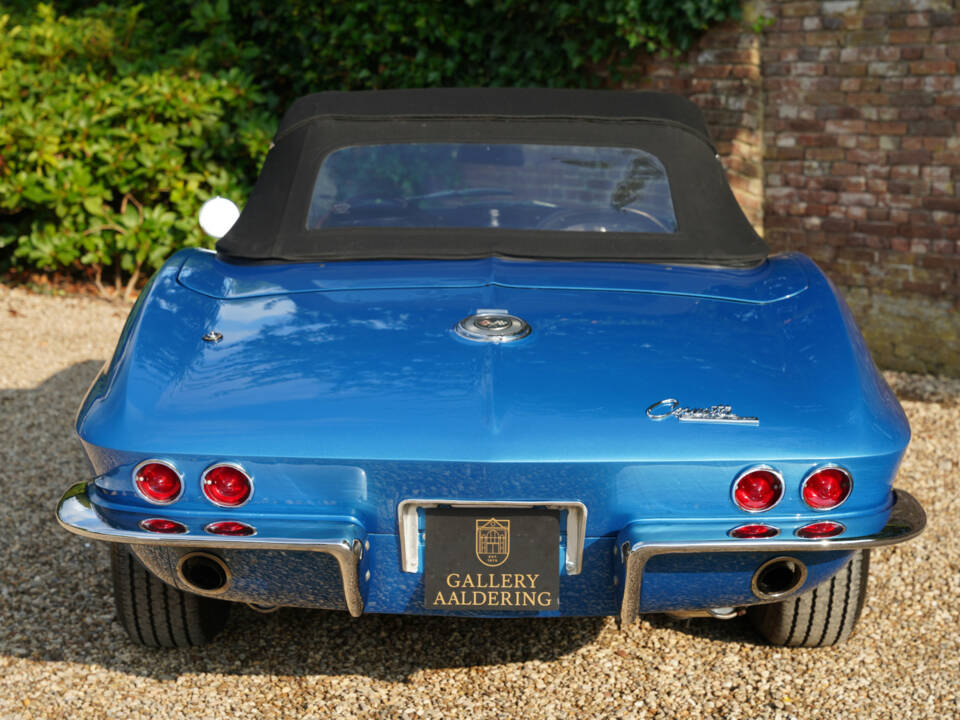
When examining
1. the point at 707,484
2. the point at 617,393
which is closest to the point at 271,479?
the point at 617,393

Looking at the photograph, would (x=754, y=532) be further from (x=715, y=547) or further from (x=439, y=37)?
(x=439, y=37)

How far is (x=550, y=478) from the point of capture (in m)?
2.33

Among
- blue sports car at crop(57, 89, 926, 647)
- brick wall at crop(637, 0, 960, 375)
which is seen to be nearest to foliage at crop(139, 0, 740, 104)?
brick wall at crop(637, 0, 960, 375)

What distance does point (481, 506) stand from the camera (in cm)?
238

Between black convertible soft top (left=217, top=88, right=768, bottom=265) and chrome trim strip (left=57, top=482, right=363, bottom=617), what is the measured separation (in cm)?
107

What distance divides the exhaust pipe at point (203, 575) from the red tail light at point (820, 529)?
135cm

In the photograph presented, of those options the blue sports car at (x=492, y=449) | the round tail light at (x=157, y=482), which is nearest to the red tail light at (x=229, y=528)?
the blue sports car at (x=492, y=449)

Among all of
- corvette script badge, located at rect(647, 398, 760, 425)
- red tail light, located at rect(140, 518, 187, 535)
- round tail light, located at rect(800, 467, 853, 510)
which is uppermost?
corvette script badge, located at rect(647, 398, 760, 425)

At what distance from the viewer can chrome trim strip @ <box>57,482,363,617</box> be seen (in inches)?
91.6

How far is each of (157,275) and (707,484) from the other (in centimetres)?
178

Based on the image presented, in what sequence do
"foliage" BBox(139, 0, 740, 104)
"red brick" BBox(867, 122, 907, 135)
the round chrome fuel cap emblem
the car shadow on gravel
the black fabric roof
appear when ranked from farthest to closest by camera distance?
"foliage" BBox(139, 0, 740, 104)
"red brick" BBox(867, 122, 907, 135)
the black fabric roof
the car shadow on gravel
the round chrome fuel cap emblem

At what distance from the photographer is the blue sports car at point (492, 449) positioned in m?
2.35

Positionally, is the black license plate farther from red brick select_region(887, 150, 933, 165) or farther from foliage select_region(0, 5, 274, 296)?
foliage select_region(0, 5, 274, 296)

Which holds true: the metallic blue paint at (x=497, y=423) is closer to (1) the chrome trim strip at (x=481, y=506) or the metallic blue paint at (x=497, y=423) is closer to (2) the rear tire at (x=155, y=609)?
(1) the chrome trim strip at (x=481, y=506)
